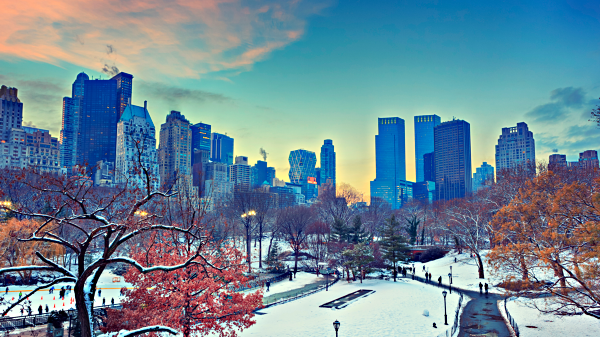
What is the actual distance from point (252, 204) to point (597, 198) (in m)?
58.2

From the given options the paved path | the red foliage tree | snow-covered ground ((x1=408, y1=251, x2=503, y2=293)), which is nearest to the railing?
the paved path

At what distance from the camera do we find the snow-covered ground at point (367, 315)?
25.8m

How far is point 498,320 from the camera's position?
27656 millimetres

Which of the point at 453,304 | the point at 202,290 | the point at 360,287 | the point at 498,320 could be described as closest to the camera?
the point at 202,290

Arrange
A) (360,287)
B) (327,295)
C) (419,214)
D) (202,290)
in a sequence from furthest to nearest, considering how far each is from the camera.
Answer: (419,214) → (360,287) → (327,295) → (202,290)

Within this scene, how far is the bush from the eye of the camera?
6944cm

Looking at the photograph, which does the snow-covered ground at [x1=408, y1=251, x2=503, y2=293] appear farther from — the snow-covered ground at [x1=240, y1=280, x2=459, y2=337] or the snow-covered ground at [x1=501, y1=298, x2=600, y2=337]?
the snow-covered ground at [x1=501, y1=298, x2=600, y2=337]

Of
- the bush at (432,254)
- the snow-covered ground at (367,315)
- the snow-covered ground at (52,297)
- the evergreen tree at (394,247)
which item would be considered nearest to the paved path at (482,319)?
the snow-covered ground at (367,315)

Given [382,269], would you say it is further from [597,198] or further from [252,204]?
[597,198]

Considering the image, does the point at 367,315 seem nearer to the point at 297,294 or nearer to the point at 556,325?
the point at 297,294

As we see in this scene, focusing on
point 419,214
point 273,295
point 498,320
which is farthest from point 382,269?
point 419,214

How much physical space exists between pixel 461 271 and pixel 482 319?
2737 centimetres

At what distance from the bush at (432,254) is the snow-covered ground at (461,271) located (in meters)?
1.84

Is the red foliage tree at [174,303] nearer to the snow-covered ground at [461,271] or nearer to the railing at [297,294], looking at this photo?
the railing at [297,294]
